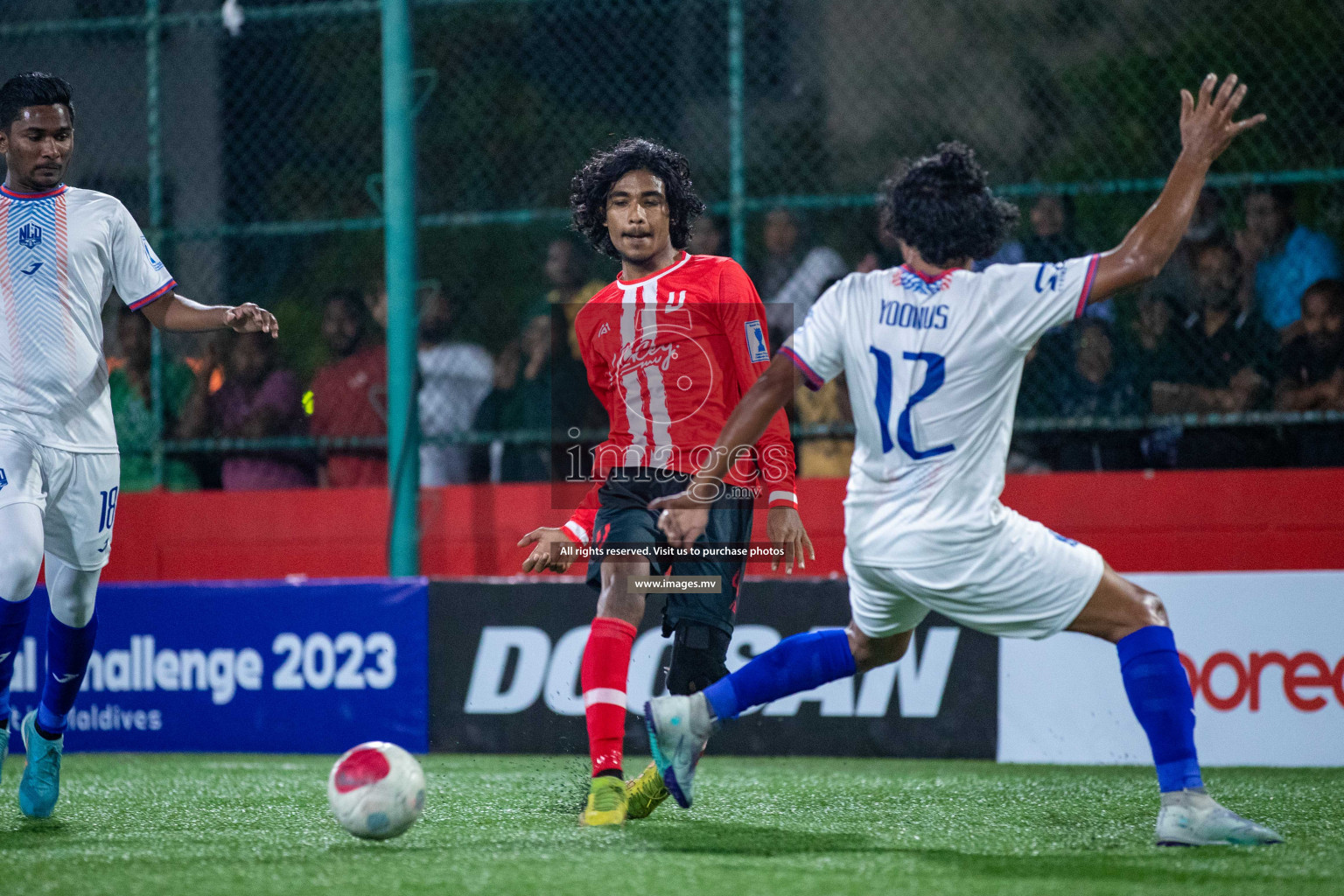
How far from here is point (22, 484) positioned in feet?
15.5

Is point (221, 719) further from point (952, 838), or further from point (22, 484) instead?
point (952, 838)

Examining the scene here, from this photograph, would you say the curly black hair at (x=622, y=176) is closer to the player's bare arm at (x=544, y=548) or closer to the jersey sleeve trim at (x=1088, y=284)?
the player's bare arm at (x=544, y=548)

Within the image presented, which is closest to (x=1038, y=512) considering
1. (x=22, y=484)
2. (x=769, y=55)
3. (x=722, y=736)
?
(x=722, y=736)

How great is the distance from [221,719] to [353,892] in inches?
169

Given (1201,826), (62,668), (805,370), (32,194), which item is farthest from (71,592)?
(1201,826)

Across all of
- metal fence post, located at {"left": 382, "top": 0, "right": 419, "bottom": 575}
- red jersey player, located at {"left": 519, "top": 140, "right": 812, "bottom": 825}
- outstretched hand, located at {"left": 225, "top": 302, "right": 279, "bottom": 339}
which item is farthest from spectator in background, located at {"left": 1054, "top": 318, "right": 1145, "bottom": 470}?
outstretched hand, located at {"left": 225, "top": 302, "right": 279, "bottom": 339}

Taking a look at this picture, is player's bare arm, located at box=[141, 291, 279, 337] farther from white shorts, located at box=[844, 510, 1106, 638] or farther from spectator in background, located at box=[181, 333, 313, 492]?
spectator in background, located at box=[181, 333, 313, 492]

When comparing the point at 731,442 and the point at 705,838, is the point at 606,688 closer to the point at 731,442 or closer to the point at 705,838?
the point at 705,838

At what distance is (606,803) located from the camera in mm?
4617

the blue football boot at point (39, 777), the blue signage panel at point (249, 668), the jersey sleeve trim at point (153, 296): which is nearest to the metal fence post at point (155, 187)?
the blue signage panel at point (249, 668)

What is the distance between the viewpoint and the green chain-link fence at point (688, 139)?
7.56 metres

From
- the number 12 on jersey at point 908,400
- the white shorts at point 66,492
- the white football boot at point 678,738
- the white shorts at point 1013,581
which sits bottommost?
the white football boot at point 678,738

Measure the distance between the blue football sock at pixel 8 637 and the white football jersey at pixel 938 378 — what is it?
2603mm

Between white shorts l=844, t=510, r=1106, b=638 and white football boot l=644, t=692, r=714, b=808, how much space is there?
0.67 meters
